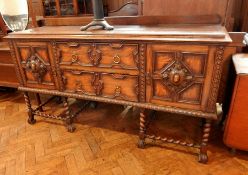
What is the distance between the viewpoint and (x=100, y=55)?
1.43 metres

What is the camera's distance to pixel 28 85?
182 centimetres

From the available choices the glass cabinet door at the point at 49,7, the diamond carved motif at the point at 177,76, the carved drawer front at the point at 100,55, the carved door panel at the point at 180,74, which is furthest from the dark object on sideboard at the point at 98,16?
the glass cabinet door at the point at 49,7

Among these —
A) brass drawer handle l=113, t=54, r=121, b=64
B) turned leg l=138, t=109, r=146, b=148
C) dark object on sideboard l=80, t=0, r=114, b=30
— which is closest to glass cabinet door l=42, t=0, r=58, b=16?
dark object on sideboard l=80, t=0, r=114, b=30

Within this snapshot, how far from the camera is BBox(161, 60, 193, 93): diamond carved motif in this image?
125 centimetres

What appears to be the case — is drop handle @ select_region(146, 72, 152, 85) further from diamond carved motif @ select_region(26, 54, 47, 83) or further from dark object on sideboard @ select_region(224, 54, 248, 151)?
diamond carved motif @ select_region(26, 54, 47, 83)

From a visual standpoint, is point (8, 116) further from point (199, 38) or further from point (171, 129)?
point (199, 38)

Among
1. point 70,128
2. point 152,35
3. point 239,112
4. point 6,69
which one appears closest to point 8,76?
point 6,69

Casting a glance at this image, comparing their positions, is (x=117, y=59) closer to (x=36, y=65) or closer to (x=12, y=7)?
(x=36, y=65)

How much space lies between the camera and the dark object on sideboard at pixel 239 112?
128 centimetres

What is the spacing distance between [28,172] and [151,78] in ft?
3.62

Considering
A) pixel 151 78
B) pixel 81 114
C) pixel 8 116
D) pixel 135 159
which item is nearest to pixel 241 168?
pixel 135 159

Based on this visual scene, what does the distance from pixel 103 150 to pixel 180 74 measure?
88cm

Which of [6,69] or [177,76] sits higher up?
[177,76]

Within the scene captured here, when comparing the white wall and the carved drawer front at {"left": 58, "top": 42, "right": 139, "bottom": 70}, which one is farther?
the white wall
